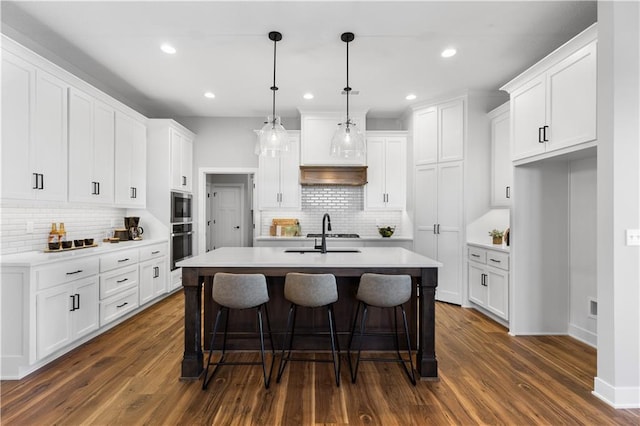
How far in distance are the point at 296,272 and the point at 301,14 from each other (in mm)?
2187

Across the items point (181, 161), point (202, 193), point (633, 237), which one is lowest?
point (633, 237)

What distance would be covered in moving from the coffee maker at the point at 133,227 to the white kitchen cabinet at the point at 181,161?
0.70 meters

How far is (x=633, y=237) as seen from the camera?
214 centimetres

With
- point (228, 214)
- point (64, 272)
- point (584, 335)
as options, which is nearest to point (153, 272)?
point (64, 272)

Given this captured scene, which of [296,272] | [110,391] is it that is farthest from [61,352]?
[296,272]

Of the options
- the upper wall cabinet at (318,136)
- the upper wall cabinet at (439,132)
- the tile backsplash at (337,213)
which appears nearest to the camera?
the upper wall cabinet at (439,132)

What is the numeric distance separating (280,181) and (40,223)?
3.11 m

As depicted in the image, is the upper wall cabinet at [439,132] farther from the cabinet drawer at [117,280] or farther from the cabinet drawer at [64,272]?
the cabinet drawer at [64,272]

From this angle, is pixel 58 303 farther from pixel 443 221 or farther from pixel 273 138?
pixel 443 221

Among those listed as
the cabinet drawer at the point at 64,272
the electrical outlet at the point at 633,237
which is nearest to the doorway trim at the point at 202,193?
the cabinet drawer at the point at 64,272

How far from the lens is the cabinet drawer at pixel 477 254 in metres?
4.00

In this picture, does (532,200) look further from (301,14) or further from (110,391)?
(110,391)

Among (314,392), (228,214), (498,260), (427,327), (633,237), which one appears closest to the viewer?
(633,237)

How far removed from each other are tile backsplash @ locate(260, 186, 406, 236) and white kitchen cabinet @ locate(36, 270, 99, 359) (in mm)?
2811
